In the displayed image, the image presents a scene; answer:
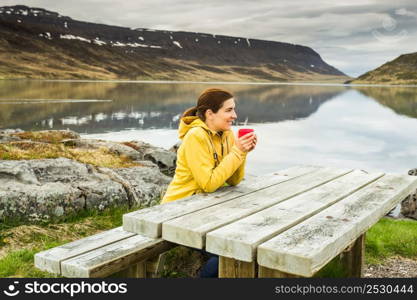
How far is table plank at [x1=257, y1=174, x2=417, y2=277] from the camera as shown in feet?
9.30

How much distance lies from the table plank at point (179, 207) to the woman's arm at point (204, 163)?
0.46ft

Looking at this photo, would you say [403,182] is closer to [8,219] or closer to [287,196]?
[287,196]

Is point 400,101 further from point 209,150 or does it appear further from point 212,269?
point 212,269

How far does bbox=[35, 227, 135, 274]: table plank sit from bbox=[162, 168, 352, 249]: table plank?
0.90 m

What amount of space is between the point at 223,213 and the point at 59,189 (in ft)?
12.7

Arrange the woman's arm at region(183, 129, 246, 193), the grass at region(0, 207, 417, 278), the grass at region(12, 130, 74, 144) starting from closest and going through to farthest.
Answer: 1. the woman's arm at region(183, 129, 246, 193)
2. the grass at region(0, 207, 417, 278)
3. the grass at region(12, 130, 74, 144)

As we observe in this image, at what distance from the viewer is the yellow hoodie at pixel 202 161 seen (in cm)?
425

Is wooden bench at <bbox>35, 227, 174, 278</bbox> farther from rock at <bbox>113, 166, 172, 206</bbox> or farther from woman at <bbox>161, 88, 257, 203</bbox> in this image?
rock at <bbox>113, 166, 172, 206</bbox>

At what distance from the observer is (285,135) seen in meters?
28.0

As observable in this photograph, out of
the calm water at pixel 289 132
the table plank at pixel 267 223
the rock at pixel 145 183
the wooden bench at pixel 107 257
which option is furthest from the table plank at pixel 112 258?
the calm water at pixel 289 132

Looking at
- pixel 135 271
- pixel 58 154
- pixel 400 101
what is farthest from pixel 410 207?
pixel 400 101

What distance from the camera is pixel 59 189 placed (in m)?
6.88

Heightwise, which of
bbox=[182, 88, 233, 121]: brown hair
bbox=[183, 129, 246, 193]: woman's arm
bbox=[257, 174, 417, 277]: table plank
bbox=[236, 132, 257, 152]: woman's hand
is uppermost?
bbox=[182, 88, 233, 121]: brown hair

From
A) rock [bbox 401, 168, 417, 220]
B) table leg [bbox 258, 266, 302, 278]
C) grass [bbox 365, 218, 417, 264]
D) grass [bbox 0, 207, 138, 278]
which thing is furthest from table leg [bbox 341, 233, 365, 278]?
rock [bbox 401, 168, 417, 220]
